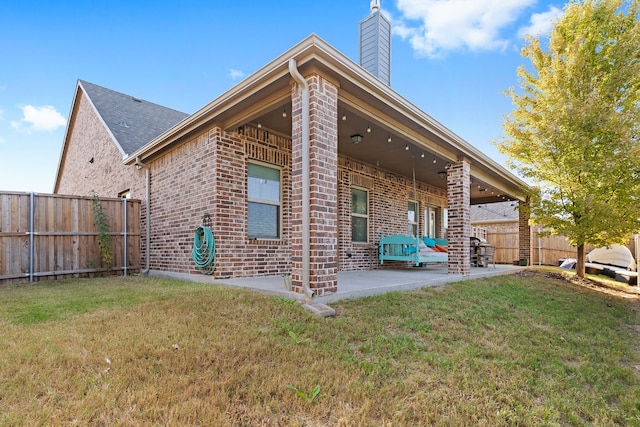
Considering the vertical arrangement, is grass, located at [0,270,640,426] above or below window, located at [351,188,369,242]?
below

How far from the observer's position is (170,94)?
13.4 m

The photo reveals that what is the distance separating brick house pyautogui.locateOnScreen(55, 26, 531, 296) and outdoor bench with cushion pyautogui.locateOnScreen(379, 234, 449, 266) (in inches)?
15.7

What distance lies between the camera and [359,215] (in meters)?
8.34

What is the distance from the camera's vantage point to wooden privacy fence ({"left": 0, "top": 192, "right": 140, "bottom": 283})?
6.07 meters

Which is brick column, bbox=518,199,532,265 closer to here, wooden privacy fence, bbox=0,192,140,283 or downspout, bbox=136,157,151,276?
downspout, bbox=136,157,151,276

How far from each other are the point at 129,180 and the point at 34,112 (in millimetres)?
15129

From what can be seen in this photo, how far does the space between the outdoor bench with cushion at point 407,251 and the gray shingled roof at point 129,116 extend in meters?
7.08

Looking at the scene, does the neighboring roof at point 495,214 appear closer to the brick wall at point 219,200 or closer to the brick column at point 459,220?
the brick column at point 459,220

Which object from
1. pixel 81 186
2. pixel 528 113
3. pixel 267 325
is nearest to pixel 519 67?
pixel 528 113

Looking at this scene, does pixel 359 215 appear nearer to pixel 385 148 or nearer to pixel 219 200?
pixel 385 148

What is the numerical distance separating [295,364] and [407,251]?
571 centimetres

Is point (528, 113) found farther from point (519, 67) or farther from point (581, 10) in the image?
point (581, 10)

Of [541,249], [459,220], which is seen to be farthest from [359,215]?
[541,249]

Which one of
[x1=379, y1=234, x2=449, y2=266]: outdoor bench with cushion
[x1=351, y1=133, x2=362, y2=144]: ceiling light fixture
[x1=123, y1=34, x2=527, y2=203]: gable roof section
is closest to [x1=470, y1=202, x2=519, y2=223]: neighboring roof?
[x1=379, y1=234, x2=449, y2=266]: outdoor bench with cushion
